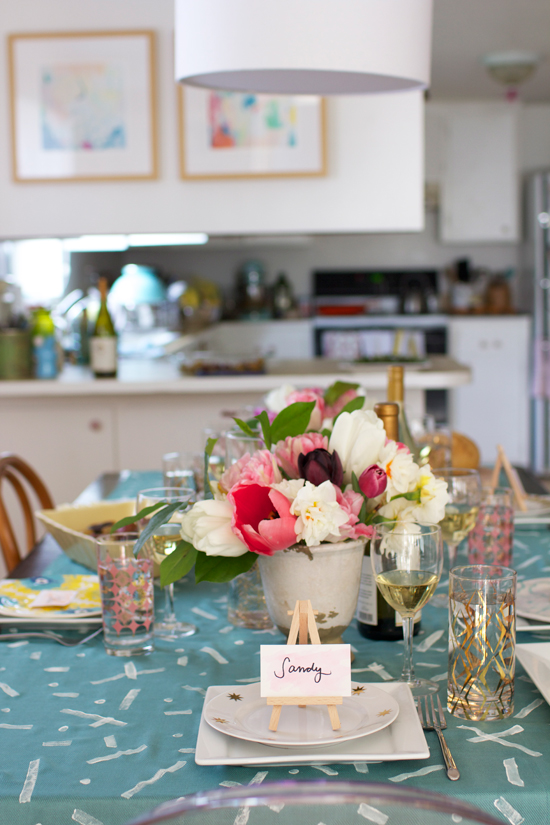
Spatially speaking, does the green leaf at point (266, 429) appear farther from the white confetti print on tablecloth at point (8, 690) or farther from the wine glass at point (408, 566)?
the white confetti print on tablecloth at point (8, 690)

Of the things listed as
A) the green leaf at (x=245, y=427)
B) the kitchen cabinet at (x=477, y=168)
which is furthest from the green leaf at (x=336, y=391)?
the kitchen cabinet at (x=477, y=168)

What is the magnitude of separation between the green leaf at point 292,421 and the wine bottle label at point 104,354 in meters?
2.09

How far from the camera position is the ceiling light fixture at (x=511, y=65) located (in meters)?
4.55

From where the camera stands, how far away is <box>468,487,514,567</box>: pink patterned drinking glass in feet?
4.19

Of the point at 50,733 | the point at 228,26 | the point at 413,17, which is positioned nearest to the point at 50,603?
the point at 50,733

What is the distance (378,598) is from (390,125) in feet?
7.05

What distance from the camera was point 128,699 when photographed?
891mm

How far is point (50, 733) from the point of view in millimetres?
814

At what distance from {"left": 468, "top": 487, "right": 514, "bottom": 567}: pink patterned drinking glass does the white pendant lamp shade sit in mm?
674

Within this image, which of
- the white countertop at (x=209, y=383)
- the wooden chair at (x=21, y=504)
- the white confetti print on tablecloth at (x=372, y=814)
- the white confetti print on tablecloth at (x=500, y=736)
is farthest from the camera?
the white countertop at (x=209, y=383)

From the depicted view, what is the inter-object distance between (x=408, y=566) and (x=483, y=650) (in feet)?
0.37

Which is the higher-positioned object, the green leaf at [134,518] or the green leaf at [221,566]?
the green leaf at [134,518]

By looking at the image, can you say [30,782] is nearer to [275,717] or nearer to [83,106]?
[275,717]

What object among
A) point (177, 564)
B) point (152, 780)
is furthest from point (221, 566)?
point (152, 780)
